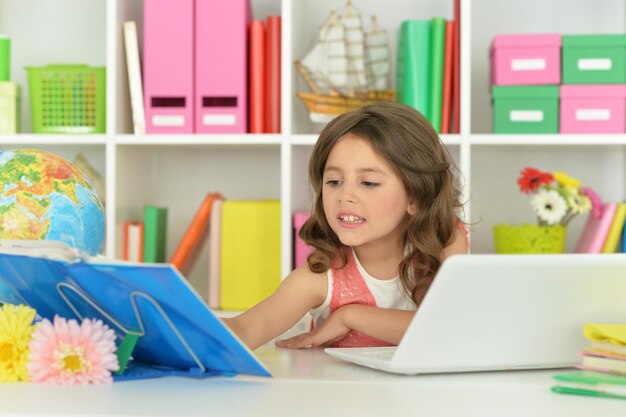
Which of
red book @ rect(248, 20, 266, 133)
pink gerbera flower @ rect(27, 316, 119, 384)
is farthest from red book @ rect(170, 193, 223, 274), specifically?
pink gerbera flower @ rect(27, 316, 119, 384)

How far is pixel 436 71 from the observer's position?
2.50 meters

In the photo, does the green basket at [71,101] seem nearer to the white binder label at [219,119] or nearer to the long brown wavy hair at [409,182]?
the white binder label at [219,119]

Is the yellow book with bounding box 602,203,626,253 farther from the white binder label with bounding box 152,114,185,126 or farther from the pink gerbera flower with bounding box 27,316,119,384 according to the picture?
the pink gerbera flower with bounding box 27,316,119,384

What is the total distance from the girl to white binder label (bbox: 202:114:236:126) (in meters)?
0.89

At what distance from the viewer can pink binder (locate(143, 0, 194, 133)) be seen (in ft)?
8.30

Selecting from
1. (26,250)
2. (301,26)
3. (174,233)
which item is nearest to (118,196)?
(174,233)

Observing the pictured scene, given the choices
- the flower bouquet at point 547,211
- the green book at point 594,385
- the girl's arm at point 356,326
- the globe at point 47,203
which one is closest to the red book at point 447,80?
the flower bouquet at point 547,211

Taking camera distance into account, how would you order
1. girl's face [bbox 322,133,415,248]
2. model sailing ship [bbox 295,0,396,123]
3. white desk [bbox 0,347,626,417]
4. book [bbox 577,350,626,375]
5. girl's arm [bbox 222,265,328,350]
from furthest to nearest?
model sailing ship [bbox 295,0,396,123] < girl's face [bbox 322,133,415,248] < girl's arm [bbox 222,265,328,350] < book [bbox 577,350,626,375] < white desk [bbox 0,347,626,417]

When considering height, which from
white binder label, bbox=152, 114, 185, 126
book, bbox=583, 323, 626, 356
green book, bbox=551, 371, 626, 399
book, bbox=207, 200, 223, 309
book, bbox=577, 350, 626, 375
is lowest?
book, bbox=207, 200, 223, 309

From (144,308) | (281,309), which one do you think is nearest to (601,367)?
(144,308)

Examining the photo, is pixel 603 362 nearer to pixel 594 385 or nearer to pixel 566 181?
pixel 594 385

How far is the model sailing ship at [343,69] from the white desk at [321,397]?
167 cm

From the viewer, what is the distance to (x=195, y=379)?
92 centimetres

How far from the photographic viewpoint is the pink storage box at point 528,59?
2.49 metres
